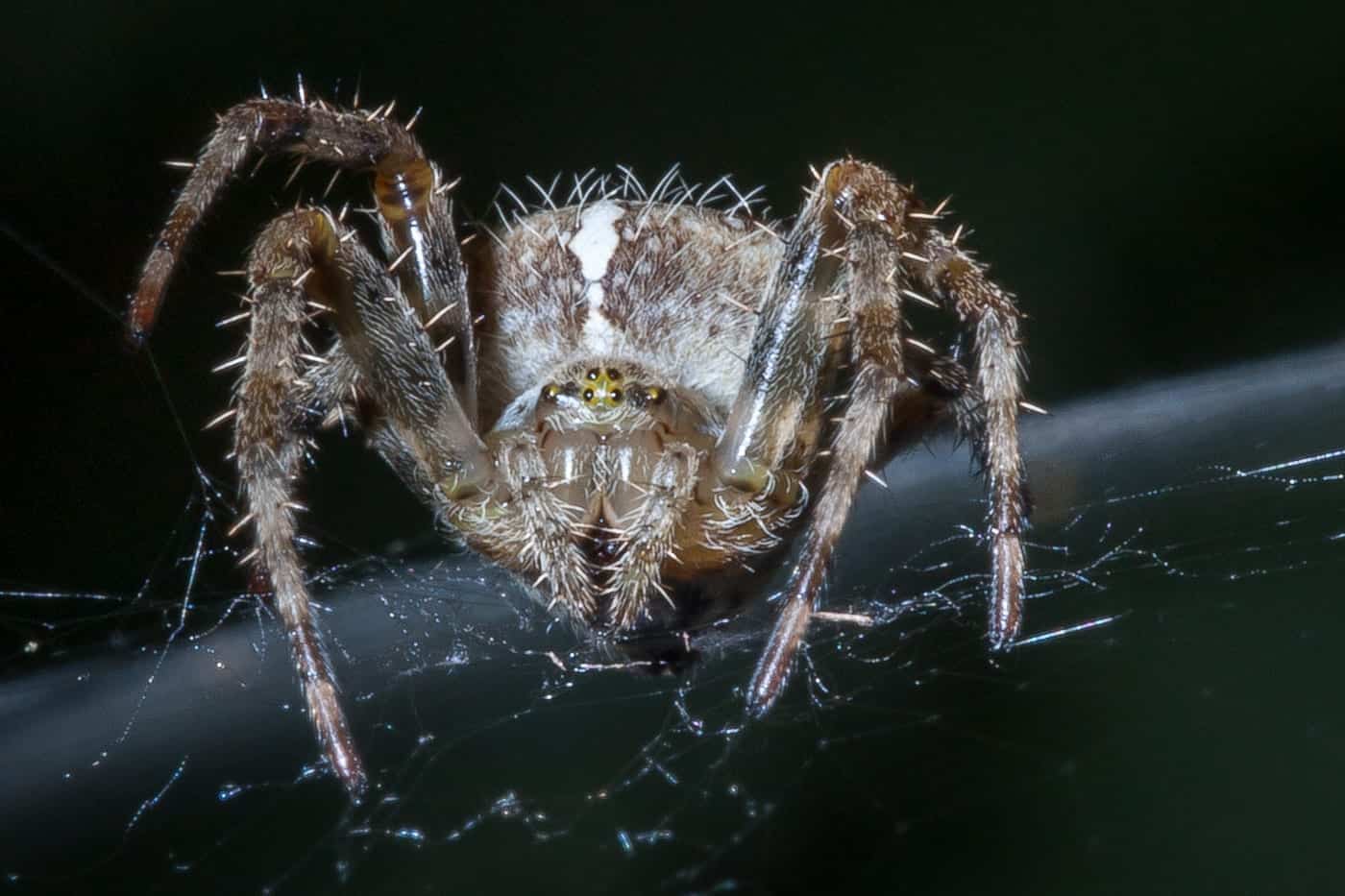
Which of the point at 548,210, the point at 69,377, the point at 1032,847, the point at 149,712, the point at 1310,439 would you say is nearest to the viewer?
the point at 1032,847

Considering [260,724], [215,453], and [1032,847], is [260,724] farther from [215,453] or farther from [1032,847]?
[215,453]

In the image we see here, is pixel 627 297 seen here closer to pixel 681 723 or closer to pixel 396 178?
pixel 396 178

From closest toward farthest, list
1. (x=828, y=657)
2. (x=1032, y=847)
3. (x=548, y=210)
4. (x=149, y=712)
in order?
1. (x=1032, y=847)
2. (x=828, y=657)
3. (x=149, y=712)
4. (x=548, y=210)

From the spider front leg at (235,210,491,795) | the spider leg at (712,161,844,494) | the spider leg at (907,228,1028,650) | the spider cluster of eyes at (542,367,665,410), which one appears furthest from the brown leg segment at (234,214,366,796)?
the spider leg at (907,228,1028,650)

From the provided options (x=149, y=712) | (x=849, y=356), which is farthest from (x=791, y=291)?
(x=149, y=712)

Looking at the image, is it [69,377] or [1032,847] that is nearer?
[1032,847]

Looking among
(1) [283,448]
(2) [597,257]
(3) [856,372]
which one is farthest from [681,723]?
(2) [597,257]

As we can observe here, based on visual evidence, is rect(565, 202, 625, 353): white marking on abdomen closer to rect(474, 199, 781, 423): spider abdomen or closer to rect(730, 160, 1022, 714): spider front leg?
rect(474, 199, 781, 423): spider abdomen
